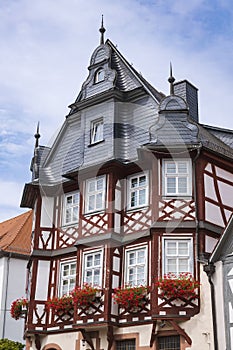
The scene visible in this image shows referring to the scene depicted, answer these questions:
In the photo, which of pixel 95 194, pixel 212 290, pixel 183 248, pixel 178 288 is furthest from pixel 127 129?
pixel 212 290

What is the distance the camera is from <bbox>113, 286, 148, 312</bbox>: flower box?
19578 mm

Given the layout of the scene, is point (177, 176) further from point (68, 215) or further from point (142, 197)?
point (68, 215)

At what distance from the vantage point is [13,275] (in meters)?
32.4

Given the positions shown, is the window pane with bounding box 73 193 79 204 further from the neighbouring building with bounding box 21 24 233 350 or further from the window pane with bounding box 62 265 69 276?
the window pane with bounding box 62 265 69 276

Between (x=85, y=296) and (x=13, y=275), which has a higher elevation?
(x=13, y=275)

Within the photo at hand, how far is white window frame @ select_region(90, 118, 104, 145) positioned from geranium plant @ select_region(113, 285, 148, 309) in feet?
20.3

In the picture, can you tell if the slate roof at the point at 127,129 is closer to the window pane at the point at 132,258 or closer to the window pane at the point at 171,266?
the window pane at the point at 132,258

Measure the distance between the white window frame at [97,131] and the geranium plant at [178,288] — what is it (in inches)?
264

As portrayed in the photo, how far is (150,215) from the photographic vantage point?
2064 cm

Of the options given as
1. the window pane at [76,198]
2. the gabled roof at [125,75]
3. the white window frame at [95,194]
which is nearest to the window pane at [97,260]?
the white window frame at [95,194]

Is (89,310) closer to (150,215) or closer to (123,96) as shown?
(150,215)

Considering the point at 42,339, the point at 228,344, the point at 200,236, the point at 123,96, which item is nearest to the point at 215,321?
the point at 228,344

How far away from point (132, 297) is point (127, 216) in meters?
3.15

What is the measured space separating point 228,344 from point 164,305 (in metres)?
2.28
